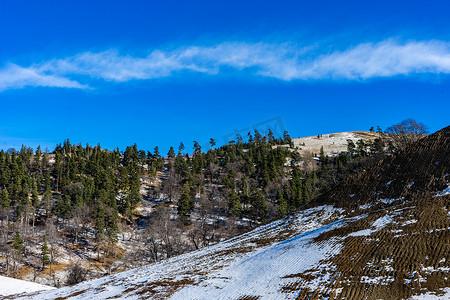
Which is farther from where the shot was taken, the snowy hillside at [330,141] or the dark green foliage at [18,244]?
the snowy hillside at [330,141]

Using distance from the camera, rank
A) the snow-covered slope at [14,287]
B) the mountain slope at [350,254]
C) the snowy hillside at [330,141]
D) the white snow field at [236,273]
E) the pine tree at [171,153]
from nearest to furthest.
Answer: the mountain slope at [350,254]
the white snow field at [236,273]
the snow-covered slope at [14,287]
the pine tree at [171,153]
the snowy hillside at [330,141]

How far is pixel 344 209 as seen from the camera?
108ft

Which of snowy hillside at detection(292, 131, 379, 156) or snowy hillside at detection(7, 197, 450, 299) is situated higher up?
snowy hillside at detection(292, 131, 379, 156)

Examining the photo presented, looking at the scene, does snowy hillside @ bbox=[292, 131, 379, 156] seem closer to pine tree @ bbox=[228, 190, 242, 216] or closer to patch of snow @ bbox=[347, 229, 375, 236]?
pine tree @ bbox=[228, 190, 242, 216]

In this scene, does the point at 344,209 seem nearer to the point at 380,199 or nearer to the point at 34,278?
the point at 380,199

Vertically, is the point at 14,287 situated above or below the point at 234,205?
below

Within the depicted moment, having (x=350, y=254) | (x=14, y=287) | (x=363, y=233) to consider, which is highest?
(x=14, y=287)

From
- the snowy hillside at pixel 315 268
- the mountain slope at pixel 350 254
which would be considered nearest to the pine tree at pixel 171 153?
the mountain slope at pixel 350 254

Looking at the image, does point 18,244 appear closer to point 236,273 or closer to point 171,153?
point 236,273

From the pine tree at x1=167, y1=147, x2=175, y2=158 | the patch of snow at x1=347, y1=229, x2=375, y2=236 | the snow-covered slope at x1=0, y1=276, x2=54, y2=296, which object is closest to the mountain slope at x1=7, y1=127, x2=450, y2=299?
the patch of snow at x1=347, y1=229, x2=375, y2=236

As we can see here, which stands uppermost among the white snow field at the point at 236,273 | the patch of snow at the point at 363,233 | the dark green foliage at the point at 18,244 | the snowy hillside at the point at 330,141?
the snowy hillside at the point at 330,141

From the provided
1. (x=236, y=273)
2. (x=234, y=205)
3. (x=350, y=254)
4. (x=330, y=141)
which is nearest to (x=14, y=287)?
(x=236, y=273)

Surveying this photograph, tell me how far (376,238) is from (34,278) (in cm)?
4793

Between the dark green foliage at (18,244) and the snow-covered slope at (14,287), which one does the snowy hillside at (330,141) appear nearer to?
the dark green foliage at (18,244)
